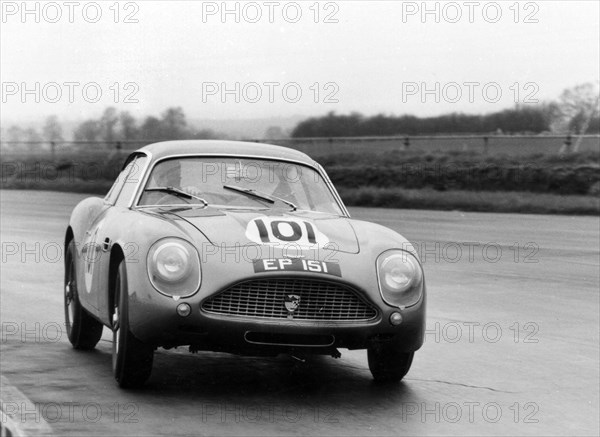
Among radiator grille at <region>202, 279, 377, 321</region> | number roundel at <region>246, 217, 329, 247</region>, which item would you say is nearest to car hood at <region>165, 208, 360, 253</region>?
number roundel at <region>246, 217, 329, 247</region>

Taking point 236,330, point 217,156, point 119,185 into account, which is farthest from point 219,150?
point 236,330

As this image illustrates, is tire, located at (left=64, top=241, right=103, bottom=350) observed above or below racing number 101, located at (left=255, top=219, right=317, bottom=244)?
below

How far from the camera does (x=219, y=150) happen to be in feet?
24.1

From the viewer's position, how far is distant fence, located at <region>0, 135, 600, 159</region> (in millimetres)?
28844

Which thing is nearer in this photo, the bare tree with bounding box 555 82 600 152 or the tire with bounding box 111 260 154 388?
the tire with bounding box 111 260 154 388

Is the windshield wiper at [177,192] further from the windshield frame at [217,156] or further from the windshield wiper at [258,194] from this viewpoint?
the windshield wiper at [258,194]

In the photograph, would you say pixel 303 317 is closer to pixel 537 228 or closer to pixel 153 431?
pixel 153 431

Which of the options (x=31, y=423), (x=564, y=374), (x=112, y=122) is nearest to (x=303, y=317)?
(x=31, y=423)

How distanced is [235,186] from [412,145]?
25.5 metres

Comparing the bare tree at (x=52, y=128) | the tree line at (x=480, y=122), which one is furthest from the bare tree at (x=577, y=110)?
the bare tree at (x=52, y=128)

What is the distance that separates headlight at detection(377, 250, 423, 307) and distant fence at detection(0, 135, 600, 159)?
2220 centimetres

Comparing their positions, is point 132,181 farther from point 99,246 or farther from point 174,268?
point 174,268

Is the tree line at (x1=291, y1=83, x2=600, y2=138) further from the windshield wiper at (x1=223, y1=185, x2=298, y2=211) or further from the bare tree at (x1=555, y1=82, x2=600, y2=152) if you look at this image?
the windshield wiper at (x1=223, y1=185, x2=298, y2=211)

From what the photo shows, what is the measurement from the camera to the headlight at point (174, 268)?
583cm
